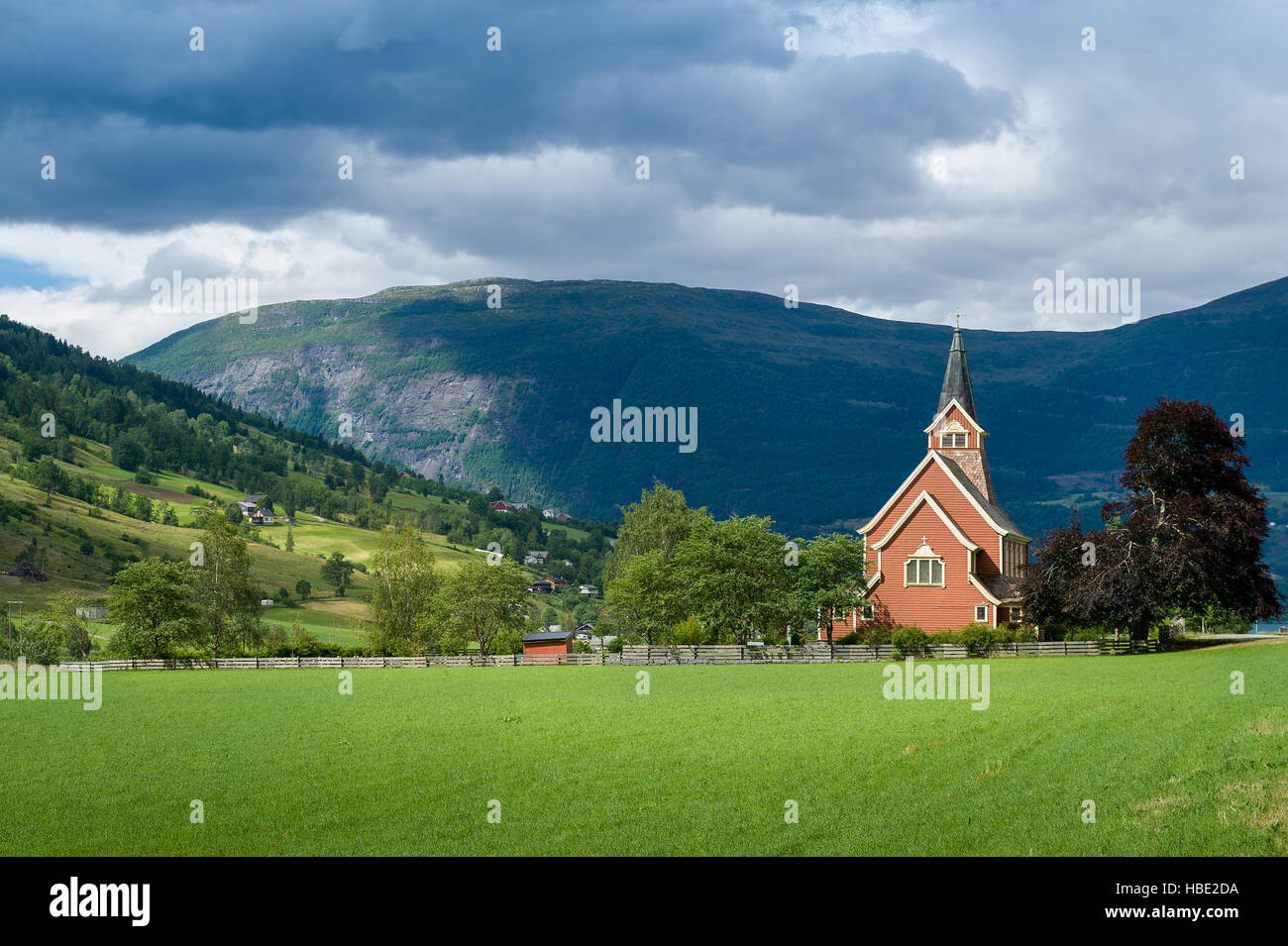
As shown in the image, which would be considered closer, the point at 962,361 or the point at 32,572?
the point at 962,361

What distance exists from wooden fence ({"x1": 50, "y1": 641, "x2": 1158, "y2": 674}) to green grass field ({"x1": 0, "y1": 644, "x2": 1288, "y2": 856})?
932 inches

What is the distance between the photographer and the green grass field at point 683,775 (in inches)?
762

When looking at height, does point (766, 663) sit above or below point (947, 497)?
below

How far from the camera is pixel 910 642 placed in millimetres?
73250

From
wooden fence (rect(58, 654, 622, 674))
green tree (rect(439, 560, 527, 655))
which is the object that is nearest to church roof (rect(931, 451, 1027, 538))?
wooden fence (rect(58, 654, 622, 674))

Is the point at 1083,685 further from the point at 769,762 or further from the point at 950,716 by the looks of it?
the point at 769,762

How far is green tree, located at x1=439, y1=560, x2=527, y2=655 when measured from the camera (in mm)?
99938

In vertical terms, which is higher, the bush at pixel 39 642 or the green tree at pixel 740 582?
the green tree at pixel 740 582

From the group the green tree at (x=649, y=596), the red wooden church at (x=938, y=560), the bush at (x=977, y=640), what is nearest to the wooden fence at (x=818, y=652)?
the bush at (x=977, y=640)

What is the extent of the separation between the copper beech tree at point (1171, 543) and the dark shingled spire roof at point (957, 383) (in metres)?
27.1

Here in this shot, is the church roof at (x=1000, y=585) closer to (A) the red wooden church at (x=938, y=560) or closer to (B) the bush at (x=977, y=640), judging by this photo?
(A) the red wooden church at (x=938, y=560)
